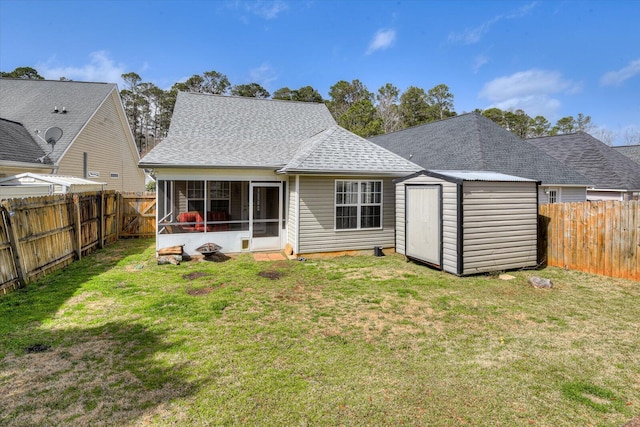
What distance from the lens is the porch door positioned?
1047 cm

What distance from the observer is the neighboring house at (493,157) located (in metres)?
13.6

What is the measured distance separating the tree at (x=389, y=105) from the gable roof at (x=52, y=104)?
2998 centimetres

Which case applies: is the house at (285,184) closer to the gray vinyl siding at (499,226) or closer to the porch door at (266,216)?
the porch door at (266,216)

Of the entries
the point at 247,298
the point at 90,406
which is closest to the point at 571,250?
the point at 247,298

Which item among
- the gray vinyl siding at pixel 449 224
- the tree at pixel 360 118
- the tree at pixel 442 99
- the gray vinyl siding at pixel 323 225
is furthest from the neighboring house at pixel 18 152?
the tree at pixel 442 99

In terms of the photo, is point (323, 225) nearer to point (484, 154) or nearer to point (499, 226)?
point (499, 226)

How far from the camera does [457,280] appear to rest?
24.2 ft

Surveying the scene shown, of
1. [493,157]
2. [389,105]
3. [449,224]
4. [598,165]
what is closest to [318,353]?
[449,224]

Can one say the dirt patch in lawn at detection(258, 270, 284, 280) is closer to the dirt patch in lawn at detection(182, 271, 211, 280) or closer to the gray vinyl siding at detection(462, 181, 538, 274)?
the dirt patch in lawn at detection(182, 271, 211, 280)

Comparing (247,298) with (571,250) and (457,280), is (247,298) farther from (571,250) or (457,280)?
(571,250)

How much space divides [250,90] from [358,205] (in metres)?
40.5

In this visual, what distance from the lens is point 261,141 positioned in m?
12.1

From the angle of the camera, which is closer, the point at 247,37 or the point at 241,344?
the point at 241,344

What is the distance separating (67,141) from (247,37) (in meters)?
10.4
